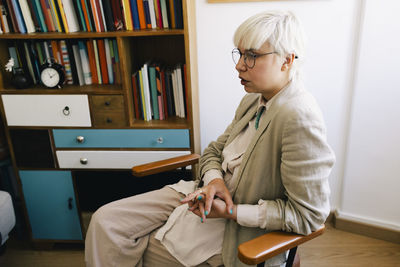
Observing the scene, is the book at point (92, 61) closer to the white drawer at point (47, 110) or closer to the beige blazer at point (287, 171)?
the white drawer at point (47, 110)

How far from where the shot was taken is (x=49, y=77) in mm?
1920

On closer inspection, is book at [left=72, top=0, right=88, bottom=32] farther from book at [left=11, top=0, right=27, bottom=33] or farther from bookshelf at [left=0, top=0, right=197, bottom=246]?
book at [left=11, top=0, right=27, bottom=33]

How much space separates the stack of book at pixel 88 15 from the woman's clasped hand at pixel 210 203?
3.08 feet

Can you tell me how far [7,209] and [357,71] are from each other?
2012 millimetres

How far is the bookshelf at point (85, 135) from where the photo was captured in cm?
187

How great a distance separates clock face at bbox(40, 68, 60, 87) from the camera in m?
1.91

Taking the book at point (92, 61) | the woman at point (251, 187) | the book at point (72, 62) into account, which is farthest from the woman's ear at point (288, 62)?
Answer: the book at point (72, 62)

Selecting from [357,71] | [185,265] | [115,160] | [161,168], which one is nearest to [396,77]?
[357,71]

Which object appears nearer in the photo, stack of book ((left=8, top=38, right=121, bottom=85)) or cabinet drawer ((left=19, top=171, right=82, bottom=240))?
stack of book ((left=8, top=38, right=121, bottom=85))

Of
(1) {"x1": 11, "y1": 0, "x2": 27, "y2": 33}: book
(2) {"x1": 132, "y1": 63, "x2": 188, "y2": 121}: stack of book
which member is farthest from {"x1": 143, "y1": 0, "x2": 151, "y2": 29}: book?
(1) {"x1": 11, "y1": 0, "x2": 27, "y2": 33}: book

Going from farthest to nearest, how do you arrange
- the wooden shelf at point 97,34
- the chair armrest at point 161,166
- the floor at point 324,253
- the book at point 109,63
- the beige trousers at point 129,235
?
the floor at point 324,253, the book at point 109,63, the wooden shelf at point 97,34, the chair armrest at point 161,166, the beige trousers at point 129,235

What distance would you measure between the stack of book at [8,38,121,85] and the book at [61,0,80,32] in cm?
12

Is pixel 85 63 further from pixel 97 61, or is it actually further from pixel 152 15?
pixel 152 15

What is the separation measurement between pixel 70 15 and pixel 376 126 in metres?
1.83
